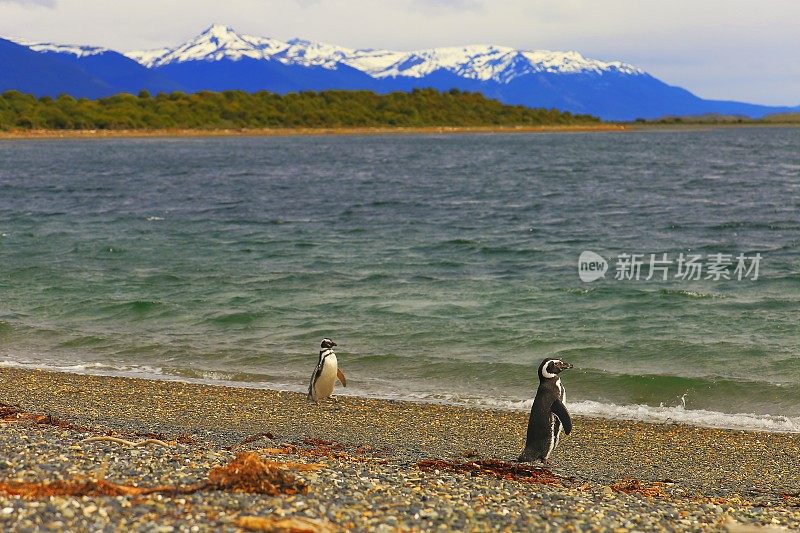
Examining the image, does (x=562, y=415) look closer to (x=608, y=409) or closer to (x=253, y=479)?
(x=608, y=409)

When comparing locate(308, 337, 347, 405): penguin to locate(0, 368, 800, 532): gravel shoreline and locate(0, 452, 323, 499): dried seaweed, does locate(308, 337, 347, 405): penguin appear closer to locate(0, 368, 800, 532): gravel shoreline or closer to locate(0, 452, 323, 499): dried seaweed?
locate(0, 368, 800, 532): gravel shoreline

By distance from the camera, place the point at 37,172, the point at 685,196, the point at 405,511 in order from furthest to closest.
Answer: the point at 37,172 < the point at 685,196 < the point at 405,511

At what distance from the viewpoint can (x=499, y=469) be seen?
29.7ft

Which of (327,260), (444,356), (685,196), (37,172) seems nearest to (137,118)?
(37,172)

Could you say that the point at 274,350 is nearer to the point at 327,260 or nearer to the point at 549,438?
the point at 549,438

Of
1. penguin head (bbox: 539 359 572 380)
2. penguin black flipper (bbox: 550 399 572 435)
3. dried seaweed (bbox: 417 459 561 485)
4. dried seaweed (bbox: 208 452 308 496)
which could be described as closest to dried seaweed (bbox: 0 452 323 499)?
dried seaweed (bbox: 208 452 308 496)

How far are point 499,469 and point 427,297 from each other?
38.9 ft

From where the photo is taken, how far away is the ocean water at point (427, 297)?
1459 cm

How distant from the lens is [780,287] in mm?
21375

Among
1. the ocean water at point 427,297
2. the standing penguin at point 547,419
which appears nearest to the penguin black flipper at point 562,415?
the standing penguin at point 547,419

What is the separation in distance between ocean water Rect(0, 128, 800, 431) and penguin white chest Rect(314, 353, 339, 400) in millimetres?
957

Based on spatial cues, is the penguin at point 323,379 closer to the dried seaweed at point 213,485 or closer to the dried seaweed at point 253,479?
the dried seaweed at point 213,485

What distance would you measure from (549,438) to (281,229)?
1014 inches

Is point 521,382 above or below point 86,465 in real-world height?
below
